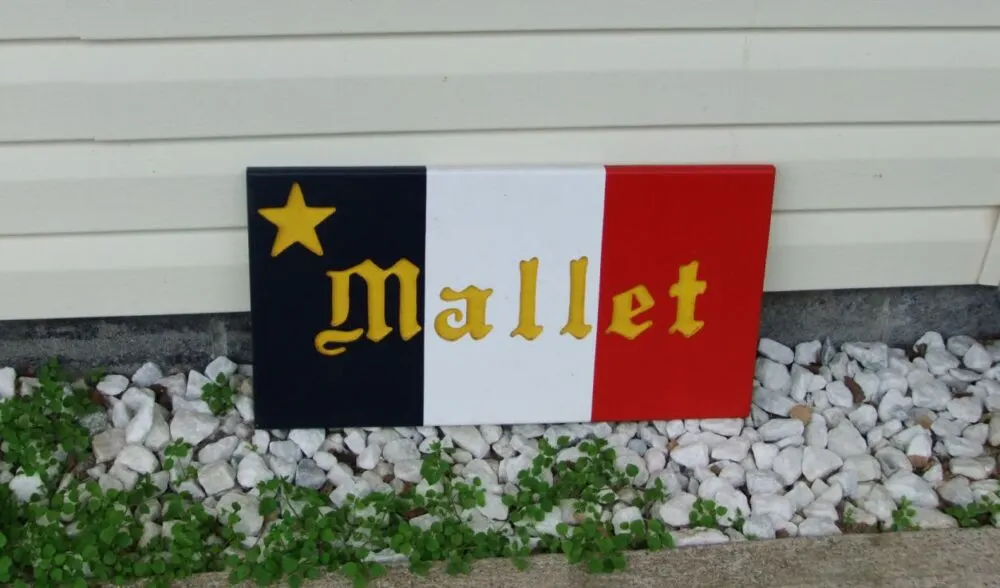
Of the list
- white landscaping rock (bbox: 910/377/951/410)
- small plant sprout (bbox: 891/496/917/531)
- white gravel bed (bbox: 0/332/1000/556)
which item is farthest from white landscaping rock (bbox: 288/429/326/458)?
white landscaping rock (bbox: 910/377/951/410)

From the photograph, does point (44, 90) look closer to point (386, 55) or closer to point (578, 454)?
point (386, 55)

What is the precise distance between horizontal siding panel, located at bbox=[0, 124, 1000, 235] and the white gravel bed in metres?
0.44

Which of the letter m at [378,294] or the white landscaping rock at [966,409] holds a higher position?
the letter m at [378,294]

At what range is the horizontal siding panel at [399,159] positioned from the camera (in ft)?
8.13

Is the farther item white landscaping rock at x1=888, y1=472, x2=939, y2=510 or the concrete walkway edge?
white landscaping rock at x1=888, y1=472, x2=939, y2=510

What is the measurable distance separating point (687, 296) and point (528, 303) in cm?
37

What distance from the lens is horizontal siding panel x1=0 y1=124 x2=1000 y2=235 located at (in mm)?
2479

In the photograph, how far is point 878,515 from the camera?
2.51m

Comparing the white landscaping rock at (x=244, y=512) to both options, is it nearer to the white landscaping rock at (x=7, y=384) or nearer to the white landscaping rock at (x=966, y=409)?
the white landscaping rock at (x=7, y=384)

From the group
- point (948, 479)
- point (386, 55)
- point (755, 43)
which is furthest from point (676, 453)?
point (386, 55)

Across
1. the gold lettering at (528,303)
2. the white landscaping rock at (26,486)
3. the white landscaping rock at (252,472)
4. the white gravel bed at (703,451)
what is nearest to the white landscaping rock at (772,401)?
the white gravel bed at (703,451)

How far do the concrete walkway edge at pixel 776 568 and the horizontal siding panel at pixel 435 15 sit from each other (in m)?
1.09

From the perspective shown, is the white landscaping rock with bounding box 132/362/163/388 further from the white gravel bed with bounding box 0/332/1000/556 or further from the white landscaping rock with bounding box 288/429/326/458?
the white landscaping rock with bounding box 288/429/326/458

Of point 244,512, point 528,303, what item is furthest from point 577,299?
point 244,512
